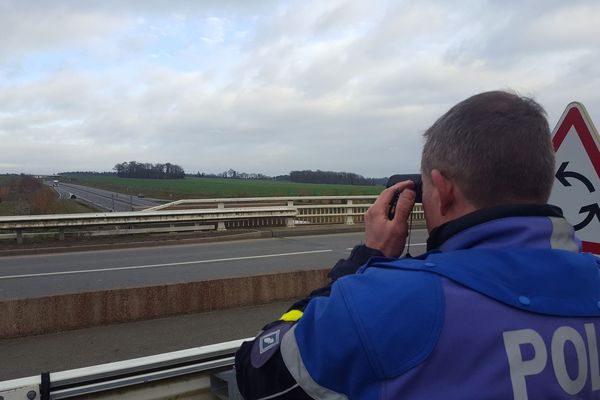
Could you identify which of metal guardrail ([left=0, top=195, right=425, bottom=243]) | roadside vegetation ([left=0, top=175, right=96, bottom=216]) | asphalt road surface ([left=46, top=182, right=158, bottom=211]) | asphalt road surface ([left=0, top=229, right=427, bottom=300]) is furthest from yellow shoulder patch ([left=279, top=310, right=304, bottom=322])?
roadside vegetation ([left=0, top=175, right=96, bottom=216])

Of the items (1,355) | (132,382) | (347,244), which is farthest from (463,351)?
(347,244)

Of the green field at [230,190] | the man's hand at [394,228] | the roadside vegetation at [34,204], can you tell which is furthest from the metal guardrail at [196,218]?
the man's hand at [394,228]

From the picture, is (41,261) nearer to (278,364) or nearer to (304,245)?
(304,245)

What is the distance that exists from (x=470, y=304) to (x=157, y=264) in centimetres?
1176

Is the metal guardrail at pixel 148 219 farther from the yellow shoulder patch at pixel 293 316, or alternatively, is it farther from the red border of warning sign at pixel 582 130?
the yellow shoulder patch at pixel 293 316

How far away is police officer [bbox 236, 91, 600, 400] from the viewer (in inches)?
43.4

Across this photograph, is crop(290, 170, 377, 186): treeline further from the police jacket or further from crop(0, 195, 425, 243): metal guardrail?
the police jacket

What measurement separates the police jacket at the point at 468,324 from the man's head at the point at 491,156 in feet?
0.24

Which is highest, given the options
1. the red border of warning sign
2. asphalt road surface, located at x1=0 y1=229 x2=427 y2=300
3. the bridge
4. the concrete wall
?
the red border of warning sign

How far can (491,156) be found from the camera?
1.31m

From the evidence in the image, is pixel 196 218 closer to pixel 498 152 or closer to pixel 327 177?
pixel 498 152

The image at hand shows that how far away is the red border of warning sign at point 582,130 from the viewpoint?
315cm

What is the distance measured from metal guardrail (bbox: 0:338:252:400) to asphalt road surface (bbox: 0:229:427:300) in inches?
258

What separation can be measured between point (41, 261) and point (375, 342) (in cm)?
1370
